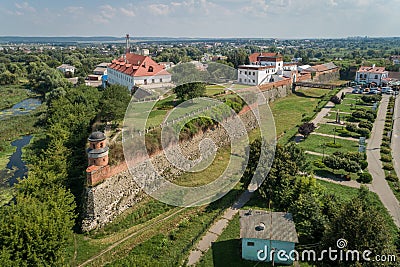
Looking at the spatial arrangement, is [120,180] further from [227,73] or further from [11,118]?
[11,118]

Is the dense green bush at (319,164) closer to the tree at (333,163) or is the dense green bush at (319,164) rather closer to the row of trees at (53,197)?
the tree at (333,163)

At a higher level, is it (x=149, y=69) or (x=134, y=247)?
(x=149, y=69)

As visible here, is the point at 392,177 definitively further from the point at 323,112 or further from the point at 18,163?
the point at 18,163

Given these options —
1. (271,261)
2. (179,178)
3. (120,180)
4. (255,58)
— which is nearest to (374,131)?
(179,178)

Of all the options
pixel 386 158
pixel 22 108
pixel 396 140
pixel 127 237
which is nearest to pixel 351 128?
pixel 396 140

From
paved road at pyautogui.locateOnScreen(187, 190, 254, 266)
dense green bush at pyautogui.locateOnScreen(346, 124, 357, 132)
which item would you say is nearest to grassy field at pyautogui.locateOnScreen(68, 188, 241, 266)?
paved road at pyautogui.locateOnScreen(187, 190, 254, 266)

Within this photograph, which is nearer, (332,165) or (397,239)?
(397,239)

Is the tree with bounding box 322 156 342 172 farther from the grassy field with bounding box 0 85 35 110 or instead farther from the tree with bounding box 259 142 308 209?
the grassy field with bounding box 0 85 35 110

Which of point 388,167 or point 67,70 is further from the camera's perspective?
point 67,70
